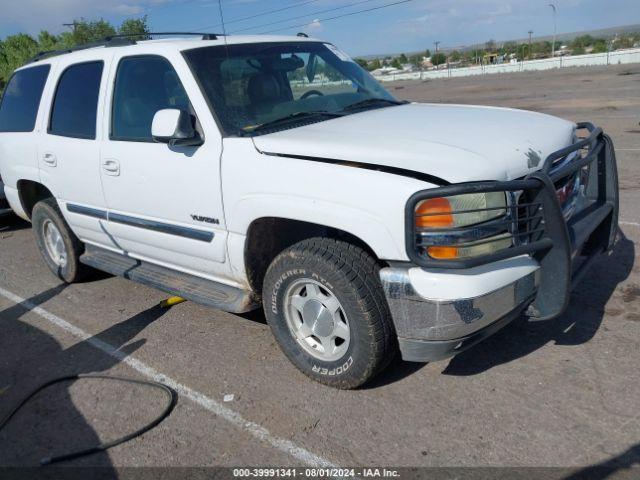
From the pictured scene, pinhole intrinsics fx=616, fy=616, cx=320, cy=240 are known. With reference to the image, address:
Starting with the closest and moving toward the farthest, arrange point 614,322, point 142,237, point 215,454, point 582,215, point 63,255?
point 215,454, point 582,215, point 614,322, point 142,237, point 63,255

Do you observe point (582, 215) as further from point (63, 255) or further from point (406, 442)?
point (63, 255)

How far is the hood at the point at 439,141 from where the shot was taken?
10.1 feet

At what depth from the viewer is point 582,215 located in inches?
148

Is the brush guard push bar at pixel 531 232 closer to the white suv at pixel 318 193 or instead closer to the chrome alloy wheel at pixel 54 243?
the white suv at pixel 318 193

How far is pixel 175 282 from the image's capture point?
14.7ft

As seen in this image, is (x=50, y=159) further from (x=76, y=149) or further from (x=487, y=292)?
(x=487, y=292)

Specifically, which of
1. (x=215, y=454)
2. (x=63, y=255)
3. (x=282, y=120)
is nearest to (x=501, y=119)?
(x=282, y=120)

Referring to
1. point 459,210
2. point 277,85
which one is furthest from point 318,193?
point 277,85

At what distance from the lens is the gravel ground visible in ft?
10.0

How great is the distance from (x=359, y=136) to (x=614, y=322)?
2152 mm

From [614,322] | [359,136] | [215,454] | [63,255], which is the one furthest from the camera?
[63,255]

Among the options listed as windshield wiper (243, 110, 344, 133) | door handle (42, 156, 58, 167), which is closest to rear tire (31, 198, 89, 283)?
door handle (42, 156, 58, 167)

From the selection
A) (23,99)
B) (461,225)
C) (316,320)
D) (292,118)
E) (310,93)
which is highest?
(23,99)

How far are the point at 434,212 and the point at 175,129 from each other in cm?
171
